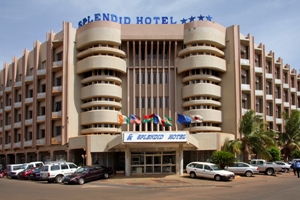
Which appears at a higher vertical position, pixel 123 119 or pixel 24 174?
pixel 123 119

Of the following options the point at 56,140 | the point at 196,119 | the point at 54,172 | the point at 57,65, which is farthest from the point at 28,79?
the point at 54,172

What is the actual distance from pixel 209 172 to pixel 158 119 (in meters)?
13.3

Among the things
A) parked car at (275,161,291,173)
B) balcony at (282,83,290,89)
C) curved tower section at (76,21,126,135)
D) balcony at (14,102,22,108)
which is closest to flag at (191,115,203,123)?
curved tower section at (76,21,126,135)

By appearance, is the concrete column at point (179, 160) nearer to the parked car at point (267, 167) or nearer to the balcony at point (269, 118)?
the parked car at point (267, 167)

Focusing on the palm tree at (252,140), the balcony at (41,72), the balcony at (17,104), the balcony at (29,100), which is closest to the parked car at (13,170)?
the balcony at (41,72)

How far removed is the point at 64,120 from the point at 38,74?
9.97m

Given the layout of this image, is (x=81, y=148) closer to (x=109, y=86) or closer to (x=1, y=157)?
(x=109, y=86)

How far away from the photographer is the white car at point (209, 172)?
1406 inches

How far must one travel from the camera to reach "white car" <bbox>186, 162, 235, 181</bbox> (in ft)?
117

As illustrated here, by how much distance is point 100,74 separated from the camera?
183 ft

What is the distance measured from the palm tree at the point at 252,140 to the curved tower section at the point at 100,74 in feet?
54.6

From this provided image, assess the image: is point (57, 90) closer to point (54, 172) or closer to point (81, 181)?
point (54, 172)

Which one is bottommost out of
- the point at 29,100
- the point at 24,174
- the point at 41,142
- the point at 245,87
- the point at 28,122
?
the point at 24,174

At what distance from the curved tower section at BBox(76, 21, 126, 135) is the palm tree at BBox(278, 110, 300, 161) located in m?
24.9
